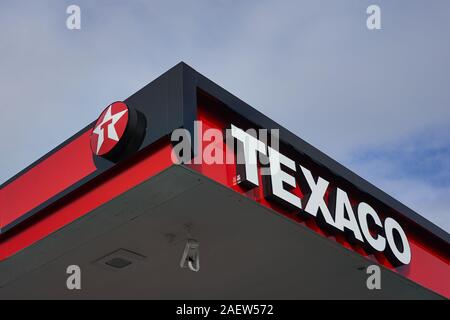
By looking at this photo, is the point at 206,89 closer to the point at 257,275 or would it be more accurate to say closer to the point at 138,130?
the point at 138,130

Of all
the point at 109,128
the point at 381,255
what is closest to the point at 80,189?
the point at 109,128

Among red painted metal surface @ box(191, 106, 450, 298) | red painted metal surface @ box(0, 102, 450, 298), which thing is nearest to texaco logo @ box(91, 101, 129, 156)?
red painted metal surface @ box(0, 102, 450, 298)

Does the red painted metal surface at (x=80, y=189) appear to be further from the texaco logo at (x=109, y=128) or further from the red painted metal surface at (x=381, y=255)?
the texaco logo at (x=109, y=128)

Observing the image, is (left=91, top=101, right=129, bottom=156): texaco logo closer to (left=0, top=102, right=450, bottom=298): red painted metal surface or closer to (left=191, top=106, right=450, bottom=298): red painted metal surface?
(left=0, top=102, right=450, bottom=298): red painted metal surface

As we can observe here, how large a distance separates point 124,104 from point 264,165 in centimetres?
146

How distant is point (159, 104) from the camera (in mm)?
6773

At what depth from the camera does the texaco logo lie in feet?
22.5

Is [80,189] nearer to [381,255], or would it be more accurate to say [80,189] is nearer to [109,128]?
[109,128]

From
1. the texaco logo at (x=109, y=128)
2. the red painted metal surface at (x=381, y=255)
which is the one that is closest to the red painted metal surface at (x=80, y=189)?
the red painted metal surface at (x=381, y=255)

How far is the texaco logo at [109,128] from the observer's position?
6866mm

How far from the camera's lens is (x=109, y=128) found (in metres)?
7.00

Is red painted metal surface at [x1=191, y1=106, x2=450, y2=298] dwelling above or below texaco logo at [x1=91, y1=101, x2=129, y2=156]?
below

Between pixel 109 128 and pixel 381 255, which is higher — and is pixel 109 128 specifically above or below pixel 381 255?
above
